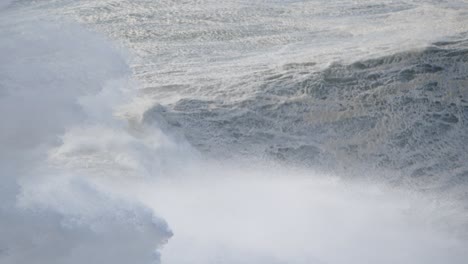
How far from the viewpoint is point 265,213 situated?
820cm

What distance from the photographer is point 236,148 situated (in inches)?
359

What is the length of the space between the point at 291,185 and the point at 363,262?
1.25 m

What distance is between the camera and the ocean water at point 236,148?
641 centimetres

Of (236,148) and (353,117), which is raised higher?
(353,117)

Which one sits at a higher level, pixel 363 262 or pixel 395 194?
pixel 395 194

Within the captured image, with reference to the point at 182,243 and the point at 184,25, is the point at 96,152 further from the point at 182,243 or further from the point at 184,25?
the point at 184,25

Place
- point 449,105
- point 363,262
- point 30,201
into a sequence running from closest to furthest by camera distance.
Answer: point 30,201 → point 363,262 → point 449,105

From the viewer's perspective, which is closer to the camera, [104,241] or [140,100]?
[104,241]

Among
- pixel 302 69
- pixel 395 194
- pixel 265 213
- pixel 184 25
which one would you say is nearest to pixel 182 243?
pixel 265 213

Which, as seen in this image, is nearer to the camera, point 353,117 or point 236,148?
point 236,148

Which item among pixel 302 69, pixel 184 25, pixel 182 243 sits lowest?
pixel 182 243

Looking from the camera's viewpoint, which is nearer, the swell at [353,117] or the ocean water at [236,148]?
the ocean water at [236,148]

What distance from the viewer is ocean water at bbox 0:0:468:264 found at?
252 inches

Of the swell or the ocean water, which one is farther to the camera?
the swell
